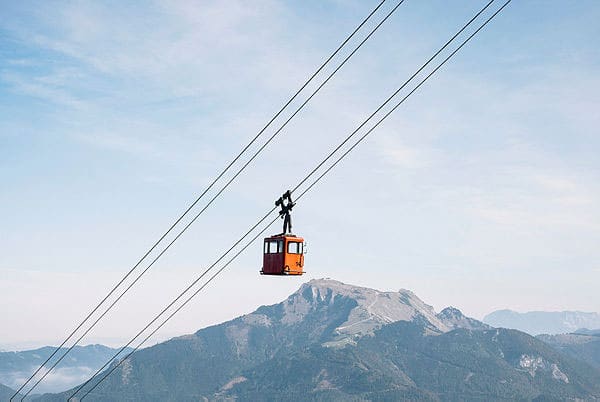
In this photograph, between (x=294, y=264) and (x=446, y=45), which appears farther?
(x=294, y=264)

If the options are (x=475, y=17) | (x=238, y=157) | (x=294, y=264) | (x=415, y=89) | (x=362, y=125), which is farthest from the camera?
(x=294, y=264)

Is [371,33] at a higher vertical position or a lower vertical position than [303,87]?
higher

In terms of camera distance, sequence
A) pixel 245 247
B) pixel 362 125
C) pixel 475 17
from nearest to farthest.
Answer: pixel 475 17 < pixel 362 125 < pixel 245 247

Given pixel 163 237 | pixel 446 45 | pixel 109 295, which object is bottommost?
pixel 109 295

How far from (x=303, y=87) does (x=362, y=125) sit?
2.99m

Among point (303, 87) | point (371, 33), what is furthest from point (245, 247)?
point (371, 33)

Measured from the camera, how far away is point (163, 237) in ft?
125

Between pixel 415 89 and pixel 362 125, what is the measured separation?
3818mm

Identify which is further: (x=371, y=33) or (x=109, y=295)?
(x=109, y=295)

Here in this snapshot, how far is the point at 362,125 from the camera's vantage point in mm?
26625

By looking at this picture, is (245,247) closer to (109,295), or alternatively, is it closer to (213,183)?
(213,183)

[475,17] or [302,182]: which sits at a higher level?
[475,17]

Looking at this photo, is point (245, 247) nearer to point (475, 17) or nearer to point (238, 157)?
point (238, 157)

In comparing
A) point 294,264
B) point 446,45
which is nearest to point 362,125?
point 446,45
